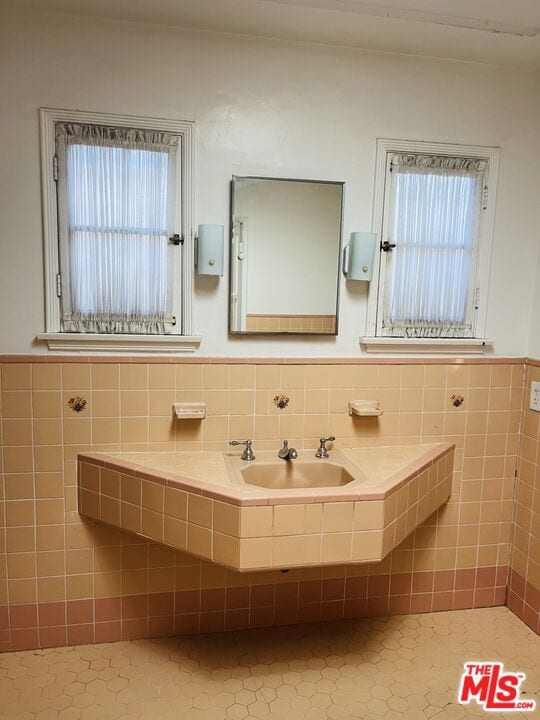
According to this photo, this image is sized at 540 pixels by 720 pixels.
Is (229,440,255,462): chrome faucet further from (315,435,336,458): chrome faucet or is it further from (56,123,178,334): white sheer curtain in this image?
(56,123,178,334): white sheer curtain

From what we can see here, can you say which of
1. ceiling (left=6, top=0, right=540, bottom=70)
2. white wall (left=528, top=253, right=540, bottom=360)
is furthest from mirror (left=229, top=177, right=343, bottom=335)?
white wall (left=528, top=253, right=540, bottom=360)

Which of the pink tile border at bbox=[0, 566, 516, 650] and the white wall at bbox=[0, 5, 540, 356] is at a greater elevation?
the white wall at bbox=[0, 5, 540, 356]

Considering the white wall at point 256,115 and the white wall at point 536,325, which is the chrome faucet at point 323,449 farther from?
the white wall at point 536,325

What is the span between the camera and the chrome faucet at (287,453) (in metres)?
2.26

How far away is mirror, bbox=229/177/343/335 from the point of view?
2.29m

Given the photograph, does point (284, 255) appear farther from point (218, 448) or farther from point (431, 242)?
point (218, 448)

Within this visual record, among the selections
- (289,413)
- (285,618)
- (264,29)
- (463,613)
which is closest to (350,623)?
(285,618)

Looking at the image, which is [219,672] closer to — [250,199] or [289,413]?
[289,413]

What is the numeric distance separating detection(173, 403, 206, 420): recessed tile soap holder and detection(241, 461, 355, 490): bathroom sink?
13.2 inches

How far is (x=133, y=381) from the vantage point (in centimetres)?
227

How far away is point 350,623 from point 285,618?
34 centimetres

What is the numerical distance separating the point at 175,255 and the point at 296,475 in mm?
1145

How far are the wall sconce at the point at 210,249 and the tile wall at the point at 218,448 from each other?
1.40 feet

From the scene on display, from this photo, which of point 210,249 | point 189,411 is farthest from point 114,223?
point 189,411
